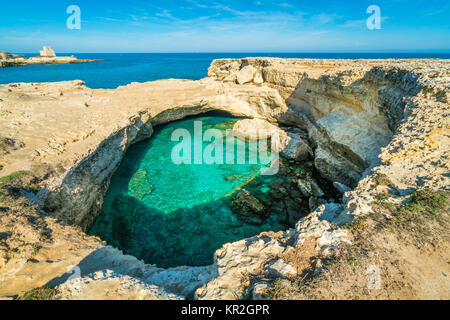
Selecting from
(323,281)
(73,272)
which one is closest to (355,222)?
(323,281)

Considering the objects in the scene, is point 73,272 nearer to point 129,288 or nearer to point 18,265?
point 18,265

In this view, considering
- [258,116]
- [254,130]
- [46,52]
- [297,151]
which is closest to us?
[297,151]

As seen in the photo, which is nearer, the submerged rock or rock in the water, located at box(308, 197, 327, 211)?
rock in the water, located at box(308, 197, 327, 211)

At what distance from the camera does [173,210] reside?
12125 mm

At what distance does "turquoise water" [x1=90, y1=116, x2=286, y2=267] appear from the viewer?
33.2ft

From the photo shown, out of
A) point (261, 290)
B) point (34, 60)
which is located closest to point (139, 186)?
point (261, 290)

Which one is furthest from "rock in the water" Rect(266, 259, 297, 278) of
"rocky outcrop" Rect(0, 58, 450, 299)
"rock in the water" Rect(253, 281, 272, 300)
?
"rock in the water" Rect(253, 281, 272, 300)

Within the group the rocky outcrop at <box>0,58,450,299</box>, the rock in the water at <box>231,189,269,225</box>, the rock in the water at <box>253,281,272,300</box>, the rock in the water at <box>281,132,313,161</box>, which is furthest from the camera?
the rock in the water at <box>281,132,313,161</box>

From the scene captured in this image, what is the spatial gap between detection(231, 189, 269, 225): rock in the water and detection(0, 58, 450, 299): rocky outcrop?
3166 mm

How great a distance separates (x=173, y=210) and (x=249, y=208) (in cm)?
433

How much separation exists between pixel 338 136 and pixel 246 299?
1314cm

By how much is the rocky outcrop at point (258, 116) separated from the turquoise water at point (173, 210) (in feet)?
4.51

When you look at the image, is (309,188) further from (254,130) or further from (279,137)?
(254,130)

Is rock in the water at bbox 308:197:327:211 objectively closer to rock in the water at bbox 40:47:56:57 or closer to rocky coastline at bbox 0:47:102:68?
rocky coastline at bbox 0:47:102:68
